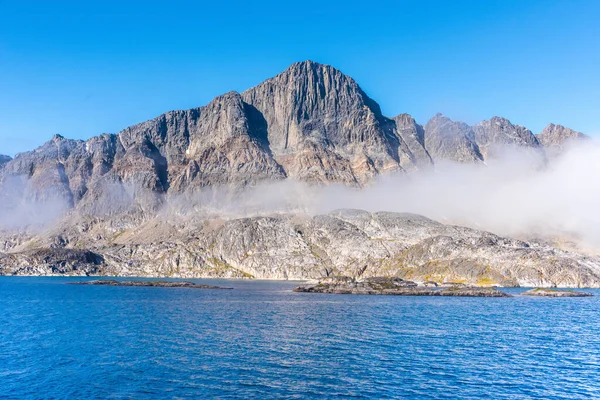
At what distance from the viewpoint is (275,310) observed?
164 metres

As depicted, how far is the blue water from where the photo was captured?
68.1 m

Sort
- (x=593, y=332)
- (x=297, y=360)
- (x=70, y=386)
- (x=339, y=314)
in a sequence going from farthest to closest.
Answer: (x=339, y=314), (x=593, y=332), (x=297, y=360), (x=70, y=386)

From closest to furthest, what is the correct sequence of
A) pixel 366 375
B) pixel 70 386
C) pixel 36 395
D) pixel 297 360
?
1. pixel 36 395
2. pixel 70 386
3. pixel 366 375
4. pixel 297 360

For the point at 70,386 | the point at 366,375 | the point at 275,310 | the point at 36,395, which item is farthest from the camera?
the point at 275,310

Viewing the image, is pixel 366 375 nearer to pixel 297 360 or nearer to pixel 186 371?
pixel 297 360

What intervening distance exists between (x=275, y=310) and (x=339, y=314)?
2317cm

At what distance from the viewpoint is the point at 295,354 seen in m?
90.6

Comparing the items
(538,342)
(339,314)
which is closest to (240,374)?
(538,342)

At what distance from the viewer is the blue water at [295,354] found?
68.1 metres

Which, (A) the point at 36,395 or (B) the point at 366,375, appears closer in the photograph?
(A) the point at 36,395

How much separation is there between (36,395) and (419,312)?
399 feet

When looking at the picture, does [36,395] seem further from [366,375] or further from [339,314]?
[339,314]

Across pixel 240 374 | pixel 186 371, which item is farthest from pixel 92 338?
pixel 240 374

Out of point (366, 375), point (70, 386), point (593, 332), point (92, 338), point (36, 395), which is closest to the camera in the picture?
point (36, 395)
